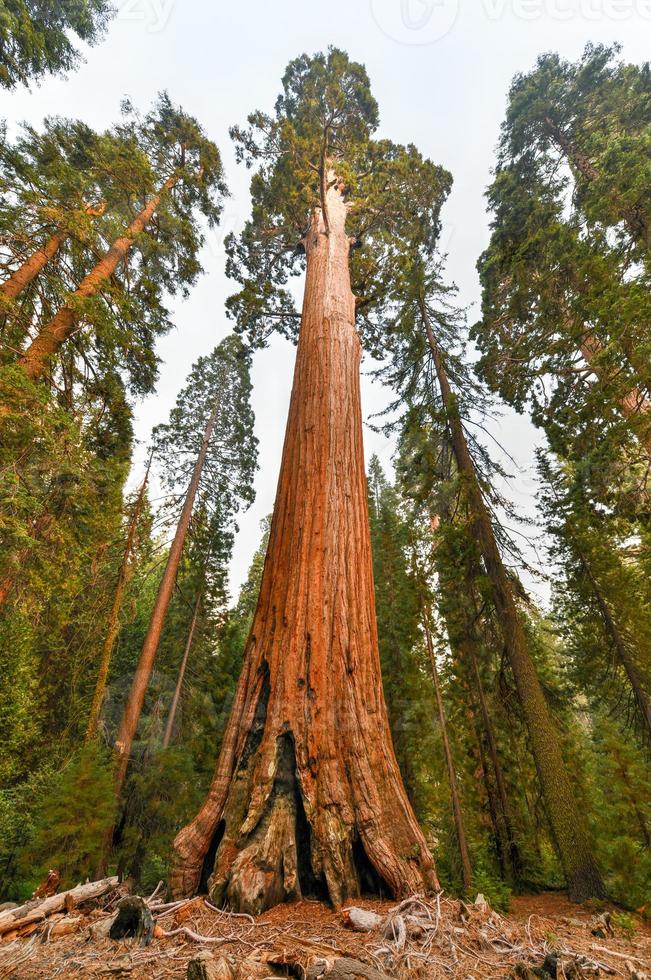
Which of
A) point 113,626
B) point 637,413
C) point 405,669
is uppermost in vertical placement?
point 637,413

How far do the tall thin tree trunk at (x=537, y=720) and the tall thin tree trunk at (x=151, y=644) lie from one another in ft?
26.0

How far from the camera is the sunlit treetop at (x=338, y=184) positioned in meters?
8.22

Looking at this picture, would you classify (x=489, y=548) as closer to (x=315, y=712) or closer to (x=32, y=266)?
(x=315, y=712)

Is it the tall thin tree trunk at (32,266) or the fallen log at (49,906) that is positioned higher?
the tall thin tree trunk at (32,266)

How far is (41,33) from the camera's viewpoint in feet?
20.4

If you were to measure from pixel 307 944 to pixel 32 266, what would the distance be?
869 centimetres

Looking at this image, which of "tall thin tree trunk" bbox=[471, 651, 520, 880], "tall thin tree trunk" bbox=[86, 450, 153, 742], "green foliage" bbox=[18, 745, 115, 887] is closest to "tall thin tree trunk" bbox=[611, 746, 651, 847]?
"tall thin tree trunk" bbox=[471, 651, 520, 880]

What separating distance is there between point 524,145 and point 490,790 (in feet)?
52.9

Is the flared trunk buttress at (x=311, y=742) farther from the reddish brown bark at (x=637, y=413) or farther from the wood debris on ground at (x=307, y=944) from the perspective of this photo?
the reddish brown bark at (x=637, y=413)

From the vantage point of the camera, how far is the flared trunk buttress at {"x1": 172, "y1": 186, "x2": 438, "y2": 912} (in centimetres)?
203

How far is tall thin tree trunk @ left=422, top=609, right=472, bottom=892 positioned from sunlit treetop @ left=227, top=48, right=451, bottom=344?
28.6 feet

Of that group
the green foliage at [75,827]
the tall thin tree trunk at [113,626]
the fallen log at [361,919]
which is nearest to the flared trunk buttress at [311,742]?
the fallen log at [361,919]

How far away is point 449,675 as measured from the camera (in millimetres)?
10969

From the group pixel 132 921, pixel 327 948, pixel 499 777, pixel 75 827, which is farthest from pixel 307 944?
pixel 499 777
